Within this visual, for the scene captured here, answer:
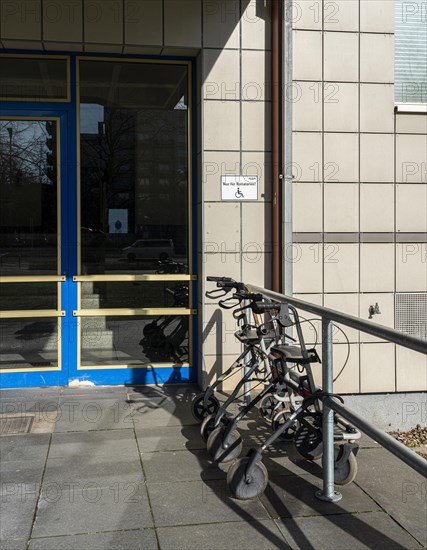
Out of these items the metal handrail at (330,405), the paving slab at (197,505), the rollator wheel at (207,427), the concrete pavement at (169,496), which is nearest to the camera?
the metal handrail at (330,405)

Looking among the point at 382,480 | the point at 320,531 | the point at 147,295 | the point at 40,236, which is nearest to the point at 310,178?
the point at 147,295

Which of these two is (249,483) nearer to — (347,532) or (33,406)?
(347,532)

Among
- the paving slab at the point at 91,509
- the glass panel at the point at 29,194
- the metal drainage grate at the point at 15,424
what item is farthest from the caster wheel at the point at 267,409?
the glass panel at the point at 29,194

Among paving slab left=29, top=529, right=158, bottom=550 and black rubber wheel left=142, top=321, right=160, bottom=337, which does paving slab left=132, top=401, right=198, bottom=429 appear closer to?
black rubber wheel left=142, top=321, right=160, bottom=337

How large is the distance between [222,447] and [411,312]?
2.91 m

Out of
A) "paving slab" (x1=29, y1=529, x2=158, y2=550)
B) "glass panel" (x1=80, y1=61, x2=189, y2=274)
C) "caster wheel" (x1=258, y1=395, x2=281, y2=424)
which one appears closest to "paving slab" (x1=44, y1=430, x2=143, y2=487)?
"paving slab" (x1=29, y1=529, x2=158, y2=550)

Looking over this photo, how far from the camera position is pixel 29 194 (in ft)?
20.6

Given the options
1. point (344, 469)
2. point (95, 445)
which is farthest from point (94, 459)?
point (344, 469)

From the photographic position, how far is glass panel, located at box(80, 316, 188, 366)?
6.36 m

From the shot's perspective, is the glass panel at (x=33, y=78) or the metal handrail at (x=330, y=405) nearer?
the metal handrail at (x=330, y=405)

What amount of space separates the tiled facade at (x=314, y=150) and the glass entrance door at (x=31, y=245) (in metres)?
0.88

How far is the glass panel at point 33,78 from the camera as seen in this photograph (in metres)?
A: 6.16

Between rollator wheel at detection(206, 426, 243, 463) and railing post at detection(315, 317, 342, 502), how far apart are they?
0.72 meters

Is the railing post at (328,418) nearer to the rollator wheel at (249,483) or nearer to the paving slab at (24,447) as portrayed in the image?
the rollator wheel at (249,483)
